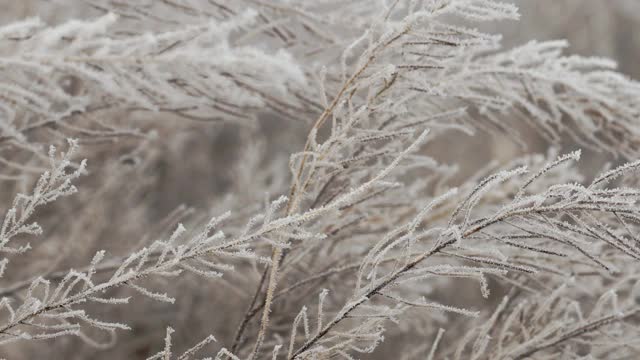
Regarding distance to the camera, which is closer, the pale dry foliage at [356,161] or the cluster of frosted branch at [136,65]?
the pale dry foliage at [356,161]

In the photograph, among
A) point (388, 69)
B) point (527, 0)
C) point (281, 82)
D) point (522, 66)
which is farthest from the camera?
point (527, 0)

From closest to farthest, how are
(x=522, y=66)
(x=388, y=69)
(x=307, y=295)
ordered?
(x=388, y=69) < (x=522, y=66) < (x=307, y=295)

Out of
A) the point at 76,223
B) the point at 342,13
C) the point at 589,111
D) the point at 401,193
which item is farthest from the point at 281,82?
the point at 76,223

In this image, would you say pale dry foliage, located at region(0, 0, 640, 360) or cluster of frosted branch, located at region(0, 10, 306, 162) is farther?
cluster of frosted branch, located at region(0, 10, 306, 162)

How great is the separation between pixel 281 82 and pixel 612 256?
1311mm

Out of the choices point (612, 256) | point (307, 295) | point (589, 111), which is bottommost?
point (307, 295)

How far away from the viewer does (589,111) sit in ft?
9.82

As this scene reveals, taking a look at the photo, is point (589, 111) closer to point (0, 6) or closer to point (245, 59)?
point (245, 59)

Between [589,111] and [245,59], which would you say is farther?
[589,111]

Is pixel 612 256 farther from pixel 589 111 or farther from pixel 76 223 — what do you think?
pixel 76 223

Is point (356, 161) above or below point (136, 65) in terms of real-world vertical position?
below

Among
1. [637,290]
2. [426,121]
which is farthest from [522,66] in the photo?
[637,290]

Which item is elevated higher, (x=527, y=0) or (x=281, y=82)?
(x=527, y=0)

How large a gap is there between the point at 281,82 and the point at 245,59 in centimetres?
21
